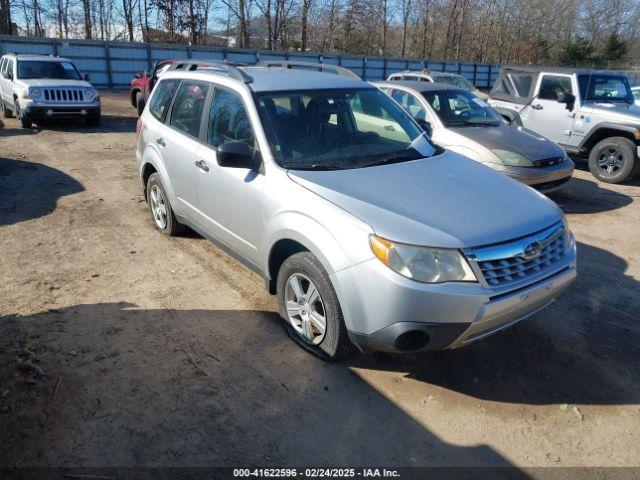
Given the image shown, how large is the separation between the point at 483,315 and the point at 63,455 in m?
2.39

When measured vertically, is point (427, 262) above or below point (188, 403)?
Answer: above

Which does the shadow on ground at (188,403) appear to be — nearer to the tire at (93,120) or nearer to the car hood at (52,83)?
the car hood at (52,83)

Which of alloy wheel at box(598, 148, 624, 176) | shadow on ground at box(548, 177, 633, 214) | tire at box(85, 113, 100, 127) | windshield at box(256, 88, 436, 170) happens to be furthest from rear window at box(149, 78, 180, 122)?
tire at box(85, 113, 100, 127)

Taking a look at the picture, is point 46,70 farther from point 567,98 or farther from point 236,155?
point 567,98

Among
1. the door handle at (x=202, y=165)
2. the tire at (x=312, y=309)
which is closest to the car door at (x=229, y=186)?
the door handle at (x=202, y=165)

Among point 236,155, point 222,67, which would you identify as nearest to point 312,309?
point 236,155

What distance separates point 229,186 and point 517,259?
7.34 ft

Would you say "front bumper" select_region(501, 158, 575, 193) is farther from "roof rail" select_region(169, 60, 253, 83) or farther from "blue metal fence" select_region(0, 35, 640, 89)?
"blue metal fence" select_region(0, 35, 640, 89)

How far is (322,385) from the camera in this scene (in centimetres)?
331

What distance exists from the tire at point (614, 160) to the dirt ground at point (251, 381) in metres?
4.34

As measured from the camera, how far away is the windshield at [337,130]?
3869 mm

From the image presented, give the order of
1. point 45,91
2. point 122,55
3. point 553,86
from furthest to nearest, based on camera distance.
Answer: point 122,55, point 45,91, point 553,86

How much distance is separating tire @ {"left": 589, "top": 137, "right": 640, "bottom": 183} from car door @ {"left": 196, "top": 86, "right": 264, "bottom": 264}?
7.57m

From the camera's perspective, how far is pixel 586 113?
30.4 ft
